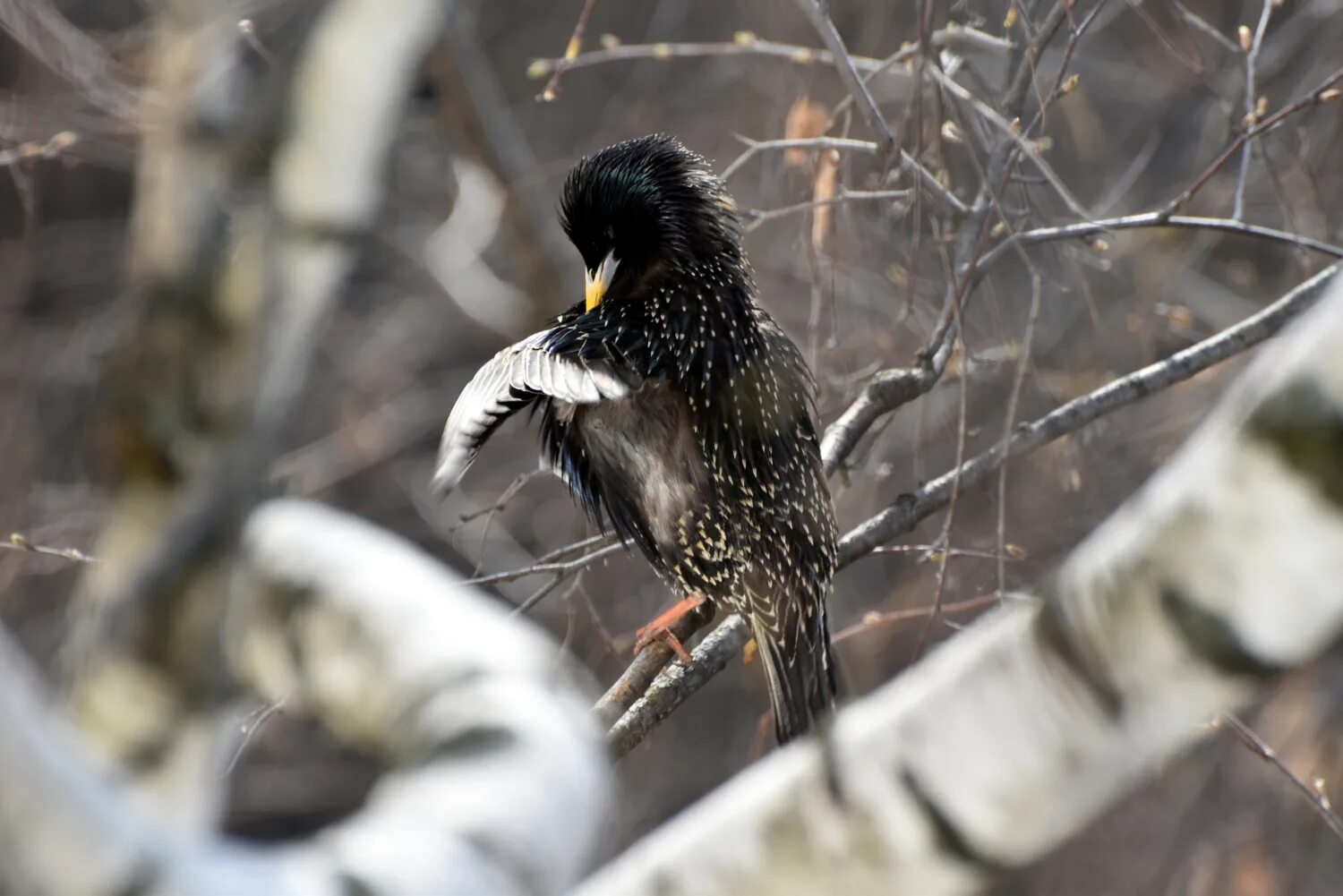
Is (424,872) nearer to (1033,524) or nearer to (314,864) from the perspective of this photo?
(314,864)

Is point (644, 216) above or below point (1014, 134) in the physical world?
below

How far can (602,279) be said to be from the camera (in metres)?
3.34

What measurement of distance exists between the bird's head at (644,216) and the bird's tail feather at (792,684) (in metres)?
0.85

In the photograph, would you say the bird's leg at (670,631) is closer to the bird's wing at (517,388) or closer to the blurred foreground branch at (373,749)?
the bird's wing at (517,388)

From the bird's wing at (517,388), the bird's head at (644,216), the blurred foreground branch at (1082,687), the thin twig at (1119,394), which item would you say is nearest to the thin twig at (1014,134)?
the thin twig at (1119,394)

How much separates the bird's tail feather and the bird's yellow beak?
86 centimetres

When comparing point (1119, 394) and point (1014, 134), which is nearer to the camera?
point (1014, 134)

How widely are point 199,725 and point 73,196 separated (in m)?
6.98

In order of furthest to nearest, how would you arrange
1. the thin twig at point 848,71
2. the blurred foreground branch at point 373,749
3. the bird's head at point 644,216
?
the bird's head at point 644,216
the thin twig at point 848,71
the blurred foreground branch at point 373,749

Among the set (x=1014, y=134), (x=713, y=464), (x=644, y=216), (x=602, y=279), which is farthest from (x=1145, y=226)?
(x=602, y=279)

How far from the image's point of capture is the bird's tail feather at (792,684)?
295 centimetres

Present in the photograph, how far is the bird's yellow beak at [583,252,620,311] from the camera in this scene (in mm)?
3322

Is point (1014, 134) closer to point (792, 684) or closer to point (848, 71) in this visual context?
point (848, 71)

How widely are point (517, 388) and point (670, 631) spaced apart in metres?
0.69
